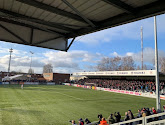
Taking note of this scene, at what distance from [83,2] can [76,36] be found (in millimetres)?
1897

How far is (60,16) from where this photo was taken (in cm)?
455

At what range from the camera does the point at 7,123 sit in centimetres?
984

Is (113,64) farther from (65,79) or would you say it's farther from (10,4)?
(10,4)

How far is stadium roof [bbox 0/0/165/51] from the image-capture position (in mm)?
3764

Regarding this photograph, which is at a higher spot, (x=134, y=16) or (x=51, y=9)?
(x=51, y=9)

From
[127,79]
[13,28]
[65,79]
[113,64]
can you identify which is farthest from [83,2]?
[113,64]

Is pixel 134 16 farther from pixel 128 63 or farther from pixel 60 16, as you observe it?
pixel 128 63

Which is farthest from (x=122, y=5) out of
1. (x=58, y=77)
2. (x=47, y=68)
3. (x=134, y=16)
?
(x=47, y=68)

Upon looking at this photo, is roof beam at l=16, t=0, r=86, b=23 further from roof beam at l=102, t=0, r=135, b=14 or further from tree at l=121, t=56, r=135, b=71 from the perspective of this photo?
tree at l=121, t=56, r=135, b=71

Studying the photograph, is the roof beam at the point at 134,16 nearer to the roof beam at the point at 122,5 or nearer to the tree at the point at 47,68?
the roof beam at the point at 122,5

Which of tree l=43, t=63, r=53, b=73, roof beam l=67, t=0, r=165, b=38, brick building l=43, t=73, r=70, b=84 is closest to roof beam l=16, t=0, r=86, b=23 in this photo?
roof beam l=67, t=0, r=165, b=38

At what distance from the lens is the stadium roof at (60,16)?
376 centimetres

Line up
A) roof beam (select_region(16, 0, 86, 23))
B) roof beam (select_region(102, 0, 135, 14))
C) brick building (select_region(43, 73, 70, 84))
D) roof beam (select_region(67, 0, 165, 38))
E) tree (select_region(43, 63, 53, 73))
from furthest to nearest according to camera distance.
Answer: tree (select_region(43, 63, 53, 73)), brick building (select_region(43, 73, 70, 84)), roof beam (select_region(16, 0, 86, 23)), roof beam (select_region(102, 0, 135, 14)), roof beam (select_region(67, 0, 165, 38))

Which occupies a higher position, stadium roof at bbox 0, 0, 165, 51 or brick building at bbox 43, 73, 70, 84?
stadium roof at bbox 0, 0, 165, 51
